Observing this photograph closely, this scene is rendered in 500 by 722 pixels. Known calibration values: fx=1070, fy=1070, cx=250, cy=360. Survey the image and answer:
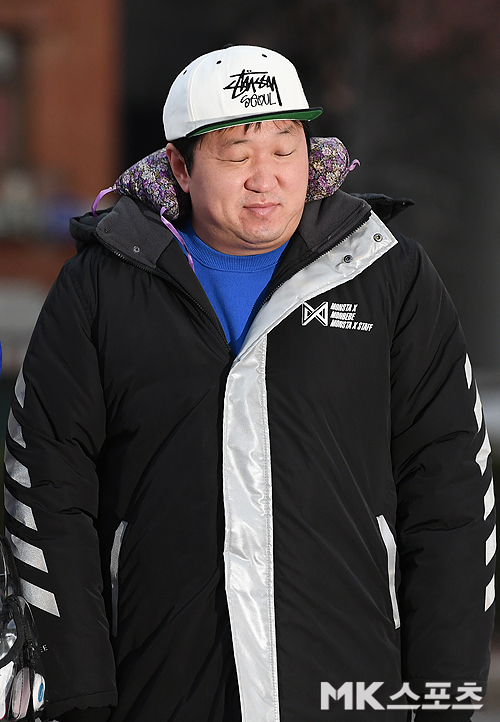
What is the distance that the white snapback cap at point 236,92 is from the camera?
2.22 metres

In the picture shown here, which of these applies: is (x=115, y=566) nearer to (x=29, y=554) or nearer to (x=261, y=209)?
(x=29, y=554)

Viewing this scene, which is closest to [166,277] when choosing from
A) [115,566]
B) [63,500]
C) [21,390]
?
[21,390]

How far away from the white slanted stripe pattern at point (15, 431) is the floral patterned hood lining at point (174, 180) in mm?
532

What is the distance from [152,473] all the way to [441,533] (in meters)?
0.63

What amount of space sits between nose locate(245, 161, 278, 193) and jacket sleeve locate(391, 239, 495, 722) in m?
0.37

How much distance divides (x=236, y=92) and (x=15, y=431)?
2.81 ft

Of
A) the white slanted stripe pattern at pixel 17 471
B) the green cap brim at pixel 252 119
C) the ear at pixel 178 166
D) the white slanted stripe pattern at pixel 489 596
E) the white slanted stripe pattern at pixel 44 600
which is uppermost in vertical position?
the green cap brim at pixel 252 119

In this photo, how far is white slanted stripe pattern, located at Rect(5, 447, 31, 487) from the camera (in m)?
2.25

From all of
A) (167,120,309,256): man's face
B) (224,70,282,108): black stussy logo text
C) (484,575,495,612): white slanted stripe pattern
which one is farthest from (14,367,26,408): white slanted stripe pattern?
(484,575,495,612): white slanted stripe pattern

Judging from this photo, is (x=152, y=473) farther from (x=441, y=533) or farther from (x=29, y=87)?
(x=29, y=87)

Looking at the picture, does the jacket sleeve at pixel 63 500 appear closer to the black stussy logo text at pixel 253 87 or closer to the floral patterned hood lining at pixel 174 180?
the floral patterned hood lining at pixel 174 180

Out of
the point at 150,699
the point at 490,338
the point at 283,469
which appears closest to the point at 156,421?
the point at 283,469

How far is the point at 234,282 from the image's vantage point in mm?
2355

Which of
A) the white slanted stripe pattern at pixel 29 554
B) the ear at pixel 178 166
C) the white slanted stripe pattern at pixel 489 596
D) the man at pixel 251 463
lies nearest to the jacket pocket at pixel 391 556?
the man at pixel 251 463
